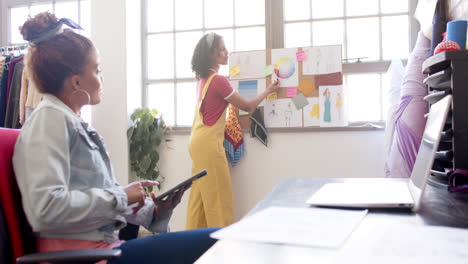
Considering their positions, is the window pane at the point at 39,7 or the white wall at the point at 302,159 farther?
the window pane at the point at 39,7

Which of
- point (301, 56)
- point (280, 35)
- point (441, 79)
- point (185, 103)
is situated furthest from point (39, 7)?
point (441, 79)

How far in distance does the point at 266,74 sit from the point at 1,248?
2.47m

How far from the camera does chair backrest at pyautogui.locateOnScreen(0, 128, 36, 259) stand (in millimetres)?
957

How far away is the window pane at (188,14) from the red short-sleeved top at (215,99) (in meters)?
0.88

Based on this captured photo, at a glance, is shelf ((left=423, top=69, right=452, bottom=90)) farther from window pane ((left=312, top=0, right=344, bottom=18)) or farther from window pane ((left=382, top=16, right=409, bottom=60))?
window pane ((left=312, top=0, right=344, bottom=18))

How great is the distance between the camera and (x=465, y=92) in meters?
1.19

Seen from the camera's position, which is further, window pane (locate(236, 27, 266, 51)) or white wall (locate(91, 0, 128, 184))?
window pane (locate(236, 27, 266, 51))

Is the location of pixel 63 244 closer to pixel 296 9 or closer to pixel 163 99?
pixel 163 99

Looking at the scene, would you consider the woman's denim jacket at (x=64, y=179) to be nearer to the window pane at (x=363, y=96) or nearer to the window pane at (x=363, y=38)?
the window pane at (x=363, y=96)

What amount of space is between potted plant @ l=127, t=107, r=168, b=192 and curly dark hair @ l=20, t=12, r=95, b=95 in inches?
79.7

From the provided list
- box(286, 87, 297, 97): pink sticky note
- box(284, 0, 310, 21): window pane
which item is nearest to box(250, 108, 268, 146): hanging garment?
box(286, 87, 297, 97): pink sticky note

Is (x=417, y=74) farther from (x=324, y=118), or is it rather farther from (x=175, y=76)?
(x=175, y=76)

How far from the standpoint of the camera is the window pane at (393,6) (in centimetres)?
314

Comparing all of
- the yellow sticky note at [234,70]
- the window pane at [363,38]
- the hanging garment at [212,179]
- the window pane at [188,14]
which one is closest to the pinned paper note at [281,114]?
the yellow sticky note at [234,70]
